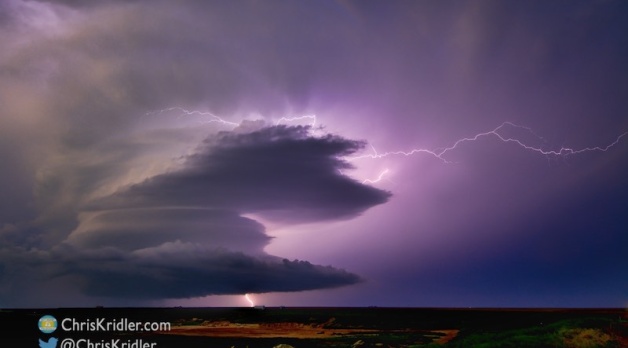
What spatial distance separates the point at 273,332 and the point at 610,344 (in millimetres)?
13762

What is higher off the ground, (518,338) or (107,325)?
(107,325)

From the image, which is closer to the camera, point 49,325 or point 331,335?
point 49,325

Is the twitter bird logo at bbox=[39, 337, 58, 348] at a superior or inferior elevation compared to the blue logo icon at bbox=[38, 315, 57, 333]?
inferior

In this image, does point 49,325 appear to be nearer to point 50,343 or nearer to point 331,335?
point 50,343

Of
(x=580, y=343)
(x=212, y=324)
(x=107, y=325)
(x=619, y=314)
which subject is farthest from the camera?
(x=212, y=324)

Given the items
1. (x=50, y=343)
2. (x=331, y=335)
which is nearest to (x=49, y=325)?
(x=50, y=343)

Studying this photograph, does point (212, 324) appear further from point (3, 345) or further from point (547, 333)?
point (547, 333)

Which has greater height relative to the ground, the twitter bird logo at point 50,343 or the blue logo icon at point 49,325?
the blue logo icon at point 49,325

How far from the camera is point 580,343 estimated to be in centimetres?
2222

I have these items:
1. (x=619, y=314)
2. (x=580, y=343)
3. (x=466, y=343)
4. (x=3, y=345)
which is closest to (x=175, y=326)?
(x=3, y=345)

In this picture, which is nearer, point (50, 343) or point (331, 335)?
point (50, 343)

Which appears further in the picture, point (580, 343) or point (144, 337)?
point (580, 343)

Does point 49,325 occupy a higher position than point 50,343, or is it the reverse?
point 49,325

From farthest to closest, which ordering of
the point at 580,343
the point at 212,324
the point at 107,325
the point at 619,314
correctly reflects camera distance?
the point at 212,324 → the point at 619,314 → the point at 580,343 → the point at 107,325
